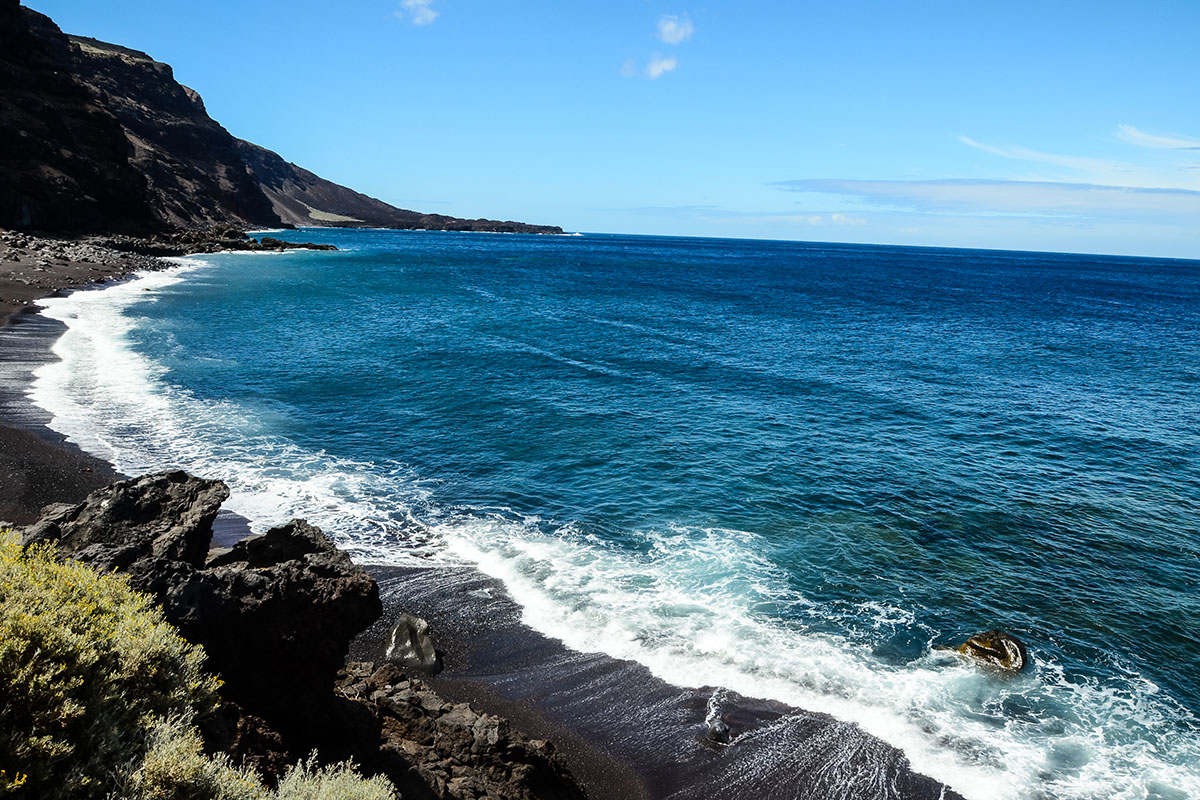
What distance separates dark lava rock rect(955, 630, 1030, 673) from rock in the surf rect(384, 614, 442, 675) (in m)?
12.1

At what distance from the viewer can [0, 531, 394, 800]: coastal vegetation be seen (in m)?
6.39

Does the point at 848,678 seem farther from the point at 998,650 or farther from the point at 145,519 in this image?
the point at 145,519

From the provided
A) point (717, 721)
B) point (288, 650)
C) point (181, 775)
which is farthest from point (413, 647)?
point (181, 775)

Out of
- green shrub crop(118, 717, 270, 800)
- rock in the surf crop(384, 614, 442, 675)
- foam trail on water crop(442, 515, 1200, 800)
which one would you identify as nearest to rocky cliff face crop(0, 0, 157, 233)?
rock in the surf crop(384, 614, 442, 675)

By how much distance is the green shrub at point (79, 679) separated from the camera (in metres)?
6.33

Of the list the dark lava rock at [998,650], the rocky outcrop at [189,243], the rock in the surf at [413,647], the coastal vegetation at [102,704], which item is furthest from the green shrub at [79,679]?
the rocky outcrop at [189,243]

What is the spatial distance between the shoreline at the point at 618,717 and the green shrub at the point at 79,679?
23.0 feet

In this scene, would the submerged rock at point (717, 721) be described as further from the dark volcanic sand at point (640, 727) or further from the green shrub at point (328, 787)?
the green shrub at point (328, 787)

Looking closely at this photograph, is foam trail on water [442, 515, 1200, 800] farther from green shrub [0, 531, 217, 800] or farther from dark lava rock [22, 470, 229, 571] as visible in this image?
green shrub [0, 531, 217, 800]

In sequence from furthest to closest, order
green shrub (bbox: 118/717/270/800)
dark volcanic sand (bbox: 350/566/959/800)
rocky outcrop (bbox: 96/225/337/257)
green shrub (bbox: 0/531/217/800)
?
1. rocky outcrop (bbox: 96/225/337/257)
2. dark volcanic sand (bbox: 350/566/959/800)
3. green shrub (bbox: 118/717/270/800)
4. green shrub (bbox: 0/531/217/800)

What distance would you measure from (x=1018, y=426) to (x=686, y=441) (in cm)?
1707

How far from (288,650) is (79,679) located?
3047mm

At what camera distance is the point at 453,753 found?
35.5 feet

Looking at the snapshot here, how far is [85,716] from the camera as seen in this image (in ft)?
22.6
